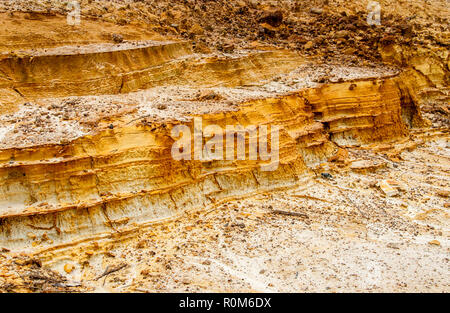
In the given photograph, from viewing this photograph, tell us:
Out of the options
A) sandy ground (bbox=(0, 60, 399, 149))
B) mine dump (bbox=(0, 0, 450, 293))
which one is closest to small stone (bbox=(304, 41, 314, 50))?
mine dump (bbox=(0, 0, 450, 293))

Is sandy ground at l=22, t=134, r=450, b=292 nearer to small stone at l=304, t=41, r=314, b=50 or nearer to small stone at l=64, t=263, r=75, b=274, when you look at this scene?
small stone at l=64, t=263, r=75, b=274

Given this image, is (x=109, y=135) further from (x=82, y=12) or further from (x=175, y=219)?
(x=82, y=12)

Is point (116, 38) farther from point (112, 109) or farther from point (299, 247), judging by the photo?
point (299, 247)

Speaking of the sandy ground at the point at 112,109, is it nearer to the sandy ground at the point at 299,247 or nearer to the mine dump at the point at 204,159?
the mine dump at the point at 204,159

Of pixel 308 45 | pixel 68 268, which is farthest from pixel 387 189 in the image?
pixel 68 268

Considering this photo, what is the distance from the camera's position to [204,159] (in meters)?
10.0

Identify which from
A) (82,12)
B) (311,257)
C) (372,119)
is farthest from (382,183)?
(82,12)

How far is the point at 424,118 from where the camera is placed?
16.5m

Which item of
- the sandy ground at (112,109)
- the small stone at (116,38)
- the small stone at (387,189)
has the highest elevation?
the small stone at (116,38)

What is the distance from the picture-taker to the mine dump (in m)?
8.05

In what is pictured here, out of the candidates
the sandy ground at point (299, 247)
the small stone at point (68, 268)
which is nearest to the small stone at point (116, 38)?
the sandy ground at point (299, 247)

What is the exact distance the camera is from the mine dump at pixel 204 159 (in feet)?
26.4

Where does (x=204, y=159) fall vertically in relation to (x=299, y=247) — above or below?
above

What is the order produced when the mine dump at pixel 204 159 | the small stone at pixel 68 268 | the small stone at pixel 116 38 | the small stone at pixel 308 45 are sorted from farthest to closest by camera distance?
the small stone at pixel 308 45 < the small stone at pixel 116 38 < the mine dump at pixel 204 159 < the small stone at pixel 68 268
